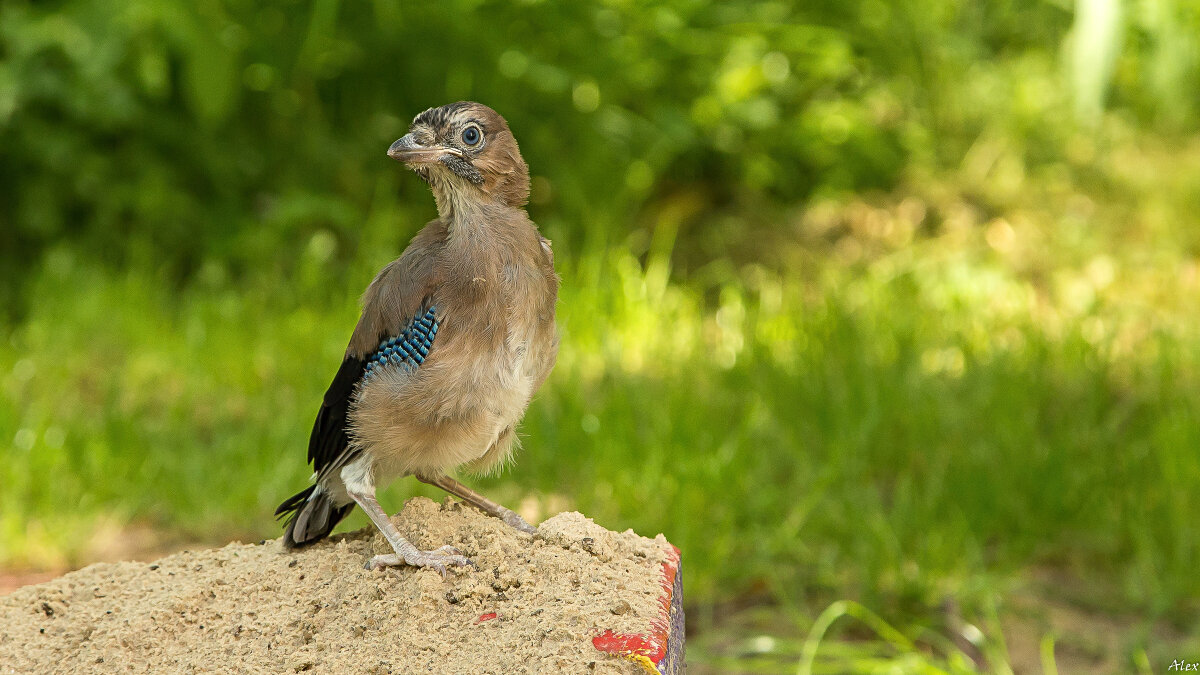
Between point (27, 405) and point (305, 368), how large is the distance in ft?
4.20

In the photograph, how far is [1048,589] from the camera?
186 inches

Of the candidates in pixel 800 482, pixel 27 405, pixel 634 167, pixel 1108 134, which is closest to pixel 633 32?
pixel 634 167

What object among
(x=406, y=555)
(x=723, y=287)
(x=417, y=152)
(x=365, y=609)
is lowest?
(x=365, y=609)

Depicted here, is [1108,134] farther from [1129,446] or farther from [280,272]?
[280,272]

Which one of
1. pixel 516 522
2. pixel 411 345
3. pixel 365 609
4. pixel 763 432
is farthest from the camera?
pixel 763 432

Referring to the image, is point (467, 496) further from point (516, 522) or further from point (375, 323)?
point (375, 323)

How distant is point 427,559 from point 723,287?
16.8 ft

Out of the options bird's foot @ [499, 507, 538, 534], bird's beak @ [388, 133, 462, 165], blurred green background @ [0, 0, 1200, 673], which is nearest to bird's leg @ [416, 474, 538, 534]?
bird's foot @ [499, 507, 538, 534]

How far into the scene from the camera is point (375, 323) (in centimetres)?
302

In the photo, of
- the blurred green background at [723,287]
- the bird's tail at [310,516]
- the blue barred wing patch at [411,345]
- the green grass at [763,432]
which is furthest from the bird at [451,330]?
the green grass at [763,432]

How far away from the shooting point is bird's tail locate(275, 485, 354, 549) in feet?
10.2

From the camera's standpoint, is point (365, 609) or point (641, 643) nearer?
point (641, 643)

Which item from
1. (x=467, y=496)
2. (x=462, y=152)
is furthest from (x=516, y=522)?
(x=462, y=152)

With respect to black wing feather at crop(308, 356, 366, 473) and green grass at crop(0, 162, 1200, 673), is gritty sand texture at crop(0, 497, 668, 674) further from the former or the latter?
green grass at crop(0, 162, 1200, 673)
